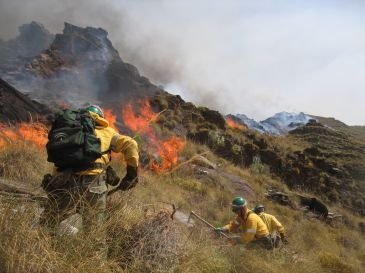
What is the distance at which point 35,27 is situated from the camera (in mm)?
A: 35719

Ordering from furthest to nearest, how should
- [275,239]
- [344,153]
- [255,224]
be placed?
[344,153] → [255,224] → [275,239]

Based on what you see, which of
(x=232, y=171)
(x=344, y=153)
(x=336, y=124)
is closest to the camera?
(x=232, y=171)

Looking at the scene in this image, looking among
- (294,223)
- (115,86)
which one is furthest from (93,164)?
(115,86)

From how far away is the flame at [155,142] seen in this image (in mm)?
15366

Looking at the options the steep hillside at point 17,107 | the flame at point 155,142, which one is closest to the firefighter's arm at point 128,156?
the flame at point 155,142

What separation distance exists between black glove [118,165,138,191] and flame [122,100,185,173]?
28.6ft

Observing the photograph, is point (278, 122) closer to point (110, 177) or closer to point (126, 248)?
point (110, 177)

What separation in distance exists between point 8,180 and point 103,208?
227cm

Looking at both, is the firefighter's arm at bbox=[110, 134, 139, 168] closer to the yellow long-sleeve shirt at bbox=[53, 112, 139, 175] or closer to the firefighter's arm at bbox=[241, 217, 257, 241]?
the yellow long-sleeve shirt at bbox=[53, 112, 139, 175]

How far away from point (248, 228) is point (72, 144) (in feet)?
14.2

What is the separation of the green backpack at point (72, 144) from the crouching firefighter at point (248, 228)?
359 centimetres

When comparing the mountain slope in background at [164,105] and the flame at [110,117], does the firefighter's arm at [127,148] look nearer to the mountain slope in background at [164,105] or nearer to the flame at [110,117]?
the flame at [110,117]

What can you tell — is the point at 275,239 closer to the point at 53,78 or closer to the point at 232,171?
the point at 232,171

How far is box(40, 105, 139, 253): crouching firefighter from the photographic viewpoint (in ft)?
14.4
